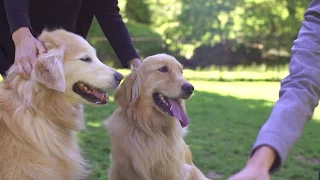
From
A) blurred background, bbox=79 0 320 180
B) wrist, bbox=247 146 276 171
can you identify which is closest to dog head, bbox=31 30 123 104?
wrist, bbox=247 146 276 171

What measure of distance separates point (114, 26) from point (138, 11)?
59.6 feet

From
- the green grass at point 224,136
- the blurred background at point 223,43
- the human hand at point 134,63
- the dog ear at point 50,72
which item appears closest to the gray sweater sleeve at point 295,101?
the dog ear at point 50,72

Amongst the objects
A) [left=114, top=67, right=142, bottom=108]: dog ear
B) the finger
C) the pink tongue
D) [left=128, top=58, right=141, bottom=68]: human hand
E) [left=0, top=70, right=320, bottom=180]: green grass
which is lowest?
[left=0, top=70, right=320, bottom=180]: green grass

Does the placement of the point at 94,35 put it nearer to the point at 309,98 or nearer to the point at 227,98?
the point at 227,98

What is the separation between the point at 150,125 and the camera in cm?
332

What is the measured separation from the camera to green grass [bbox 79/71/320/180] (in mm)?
4562

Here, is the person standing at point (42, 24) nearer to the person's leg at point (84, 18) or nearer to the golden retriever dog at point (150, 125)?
the person's leg at point (84, 18)

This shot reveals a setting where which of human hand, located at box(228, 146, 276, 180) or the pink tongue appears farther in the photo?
the pink tongue

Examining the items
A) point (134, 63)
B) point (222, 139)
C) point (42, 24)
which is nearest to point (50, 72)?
point (42, 24)

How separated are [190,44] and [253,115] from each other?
9.16 meters

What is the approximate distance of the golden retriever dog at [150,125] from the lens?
3246 mm

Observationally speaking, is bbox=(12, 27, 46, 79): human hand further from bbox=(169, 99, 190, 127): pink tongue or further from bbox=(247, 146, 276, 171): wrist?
bbox=(247, 146, 276, 171): wrist

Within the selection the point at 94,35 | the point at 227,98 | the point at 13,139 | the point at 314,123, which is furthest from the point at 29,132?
the point at 94,35

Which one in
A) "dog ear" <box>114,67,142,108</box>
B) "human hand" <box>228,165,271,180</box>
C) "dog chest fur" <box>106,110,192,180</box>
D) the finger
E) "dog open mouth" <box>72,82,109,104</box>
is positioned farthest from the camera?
"dog ear" <box>114,67,142,108</box>
